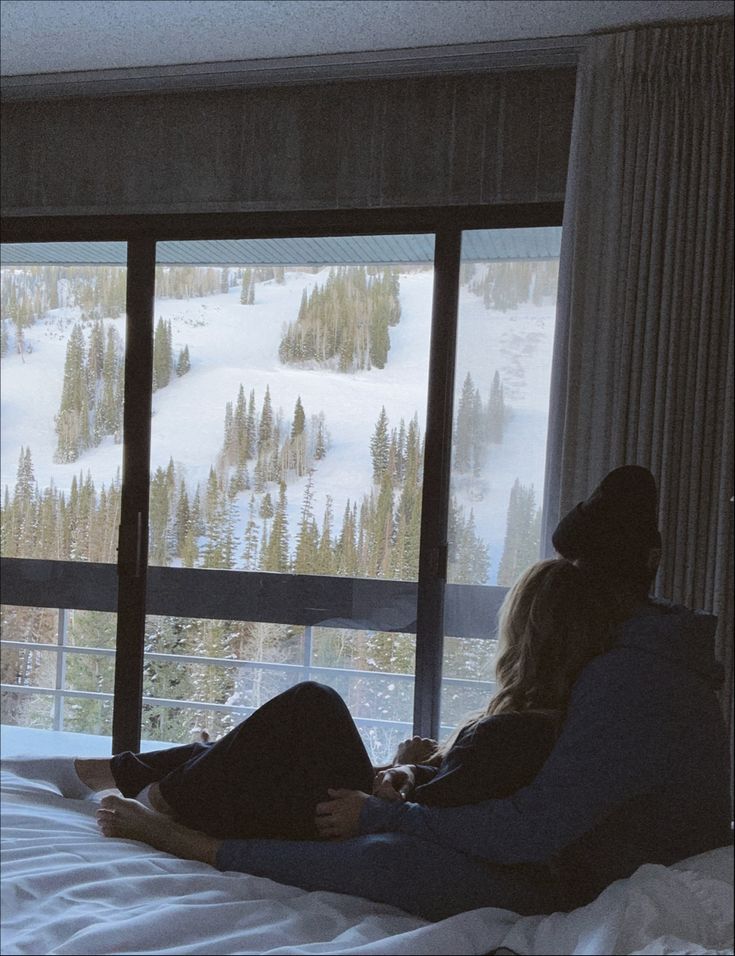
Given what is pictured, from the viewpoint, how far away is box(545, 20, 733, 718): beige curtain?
2576 mm

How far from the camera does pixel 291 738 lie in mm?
1841

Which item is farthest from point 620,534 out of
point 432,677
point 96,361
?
point 96,361

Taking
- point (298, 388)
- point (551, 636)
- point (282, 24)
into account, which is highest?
point (282, 24)

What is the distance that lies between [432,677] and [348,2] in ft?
6.57

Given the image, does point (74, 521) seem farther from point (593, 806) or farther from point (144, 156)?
point (593, 806)

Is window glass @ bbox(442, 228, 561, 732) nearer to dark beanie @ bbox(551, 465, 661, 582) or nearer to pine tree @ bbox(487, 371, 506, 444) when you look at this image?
pine tree @ bbox(487, 371, 506, 444)

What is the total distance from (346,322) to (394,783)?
159cm

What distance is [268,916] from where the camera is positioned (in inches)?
55.6

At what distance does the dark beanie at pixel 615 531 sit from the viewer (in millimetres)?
1884

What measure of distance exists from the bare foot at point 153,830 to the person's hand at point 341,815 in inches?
7.7

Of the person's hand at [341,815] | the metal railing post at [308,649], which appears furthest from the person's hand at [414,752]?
the metal railing post at [308,649]

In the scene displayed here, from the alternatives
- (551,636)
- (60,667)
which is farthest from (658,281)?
(60,667)

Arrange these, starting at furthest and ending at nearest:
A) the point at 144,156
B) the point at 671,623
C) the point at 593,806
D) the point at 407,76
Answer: the point at 144,156, the point at 407,76, the point at 671,623, the point at 593,806

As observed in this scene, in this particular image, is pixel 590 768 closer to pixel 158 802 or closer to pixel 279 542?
pixel 158 802
